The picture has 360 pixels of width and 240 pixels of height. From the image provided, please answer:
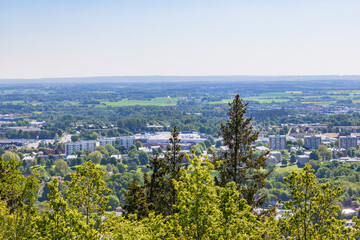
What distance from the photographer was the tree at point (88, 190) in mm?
14047

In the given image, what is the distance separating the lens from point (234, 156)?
68.3 feet

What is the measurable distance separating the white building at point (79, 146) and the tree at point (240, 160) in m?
94.0

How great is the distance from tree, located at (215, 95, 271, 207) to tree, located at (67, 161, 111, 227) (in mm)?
6918

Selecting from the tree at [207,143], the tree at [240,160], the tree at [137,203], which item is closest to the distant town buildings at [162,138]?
the tree at [207,143]

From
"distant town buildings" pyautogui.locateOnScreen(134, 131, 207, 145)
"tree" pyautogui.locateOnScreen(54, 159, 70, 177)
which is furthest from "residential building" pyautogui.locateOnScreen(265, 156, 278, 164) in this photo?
→ "tree" pyautogui.locateOnScreen(54, 159, 70, 177)

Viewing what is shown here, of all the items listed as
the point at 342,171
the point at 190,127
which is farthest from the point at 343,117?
the point at 342,171

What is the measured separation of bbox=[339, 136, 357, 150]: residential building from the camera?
4558 inches

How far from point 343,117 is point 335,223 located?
16893cm

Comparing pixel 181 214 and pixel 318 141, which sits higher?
pixel 181 214

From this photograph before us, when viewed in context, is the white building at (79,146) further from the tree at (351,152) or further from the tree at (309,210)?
the tree at (309,210)

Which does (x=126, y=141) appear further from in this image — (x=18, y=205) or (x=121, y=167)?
(x=18, y=205)

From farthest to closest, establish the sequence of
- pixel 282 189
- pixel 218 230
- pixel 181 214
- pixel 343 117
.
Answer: pixel 343 117, pixel 282 189, pixel 181 214, pixel 218 230

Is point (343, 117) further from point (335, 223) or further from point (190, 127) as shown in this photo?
point (335, 223)

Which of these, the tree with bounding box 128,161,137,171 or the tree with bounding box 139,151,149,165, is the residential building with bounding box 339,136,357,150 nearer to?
the tree with bounding box 139,151,149,165
